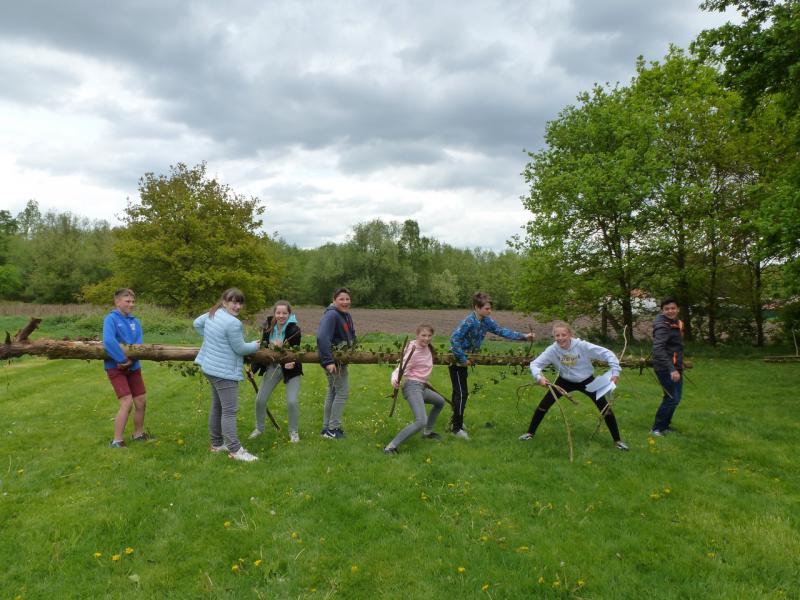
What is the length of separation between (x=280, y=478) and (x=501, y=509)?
261 cm

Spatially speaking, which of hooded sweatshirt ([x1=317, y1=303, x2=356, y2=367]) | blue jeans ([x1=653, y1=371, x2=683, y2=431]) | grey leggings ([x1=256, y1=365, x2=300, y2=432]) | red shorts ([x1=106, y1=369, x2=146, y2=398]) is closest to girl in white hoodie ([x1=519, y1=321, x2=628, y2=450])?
blue jeans ([x1=653, y1=371, x2=683, y2=431])

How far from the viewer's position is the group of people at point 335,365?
6.48 meters

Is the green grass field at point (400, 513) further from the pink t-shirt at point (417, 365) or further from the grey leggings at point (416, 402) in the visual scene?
the pink t-shirt at point (417, 365)

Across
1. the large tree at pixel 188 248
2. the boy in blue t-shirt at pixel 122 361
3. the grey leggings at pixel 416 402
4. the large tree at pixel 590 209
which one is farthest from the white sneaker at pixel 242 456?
the large tree at pixel 188 248

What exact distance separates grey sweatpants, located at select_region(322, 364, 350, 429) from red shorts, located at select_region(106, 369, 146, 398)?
8.95 feet

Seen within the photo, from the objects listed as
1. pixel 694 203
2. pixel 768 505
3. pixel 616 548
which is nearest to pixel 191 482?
pixel 616 548

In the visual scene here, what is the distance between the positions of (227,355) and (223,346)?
0.42 feet

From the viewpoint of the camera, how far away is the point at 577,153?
22250 mm

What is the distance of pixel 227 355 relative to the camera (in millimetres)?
6453

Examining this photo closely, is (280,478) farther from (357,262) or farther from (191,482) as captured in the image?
(357,262)

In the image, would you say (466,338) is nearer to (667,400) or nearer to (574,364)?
(574,364)

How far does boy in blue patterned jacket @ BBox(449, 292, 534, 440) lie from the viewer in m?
7.51

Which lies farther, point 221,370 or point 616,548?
point 221,370

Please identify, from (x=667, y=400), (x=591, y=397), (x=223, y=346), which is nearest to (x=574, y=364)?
(x=591, y=397)
